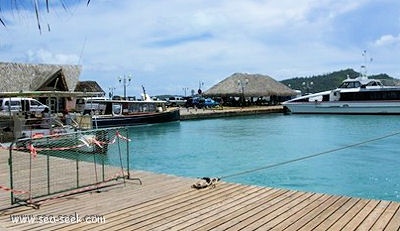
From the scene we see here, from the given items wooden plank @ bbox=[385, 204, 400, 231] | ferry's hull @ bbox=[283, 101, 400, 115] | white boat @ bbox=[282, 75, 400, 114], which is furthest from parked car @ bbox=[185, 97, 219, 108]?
wooden plank @ bbox=[385, 204, 400, 231]

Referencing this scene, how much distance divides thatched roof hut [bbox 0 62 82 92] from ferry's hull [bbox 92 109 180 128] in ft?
27.1

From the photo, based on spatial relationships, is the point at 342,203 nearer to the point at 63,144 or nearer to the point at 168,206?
the point at 168,206

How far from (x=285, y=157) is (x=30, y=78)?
29.1 m

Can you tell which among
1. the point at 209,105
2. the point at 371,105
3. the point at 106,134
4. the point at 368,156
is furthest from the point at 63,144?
the point at 209,105

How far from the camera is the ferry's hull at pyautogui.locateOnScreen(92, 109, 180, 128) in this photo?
3444 centimetres

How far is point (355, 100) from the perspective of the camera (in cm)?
5069

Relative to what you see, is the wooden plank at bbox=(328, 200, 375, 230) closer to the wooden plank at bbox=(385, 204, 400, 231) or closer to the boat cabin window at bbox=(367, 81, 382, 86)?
the wooden plank at bbox=(385, 204, 400, 231)

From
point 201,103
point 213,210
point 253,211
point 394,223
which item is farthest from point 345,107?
point 394,223

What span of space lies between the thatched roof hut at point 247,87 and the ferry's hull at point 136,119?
81.9 ft

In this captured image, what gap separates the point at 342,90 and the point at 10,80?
35243 millimetres

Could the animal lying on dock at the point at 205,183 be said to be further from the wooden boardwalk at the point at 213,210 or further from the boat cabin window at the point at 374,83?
the boat cabin window at the point at 374,83

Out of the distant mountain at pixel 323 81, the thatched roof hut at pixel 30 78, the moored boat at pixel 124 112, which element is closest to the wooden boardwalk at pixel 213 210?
the moored boat at pixel 124 112

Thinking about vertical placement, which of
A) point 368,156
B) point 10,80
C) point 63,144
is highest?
point 10,80

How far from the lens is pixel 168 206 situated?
6.88m
